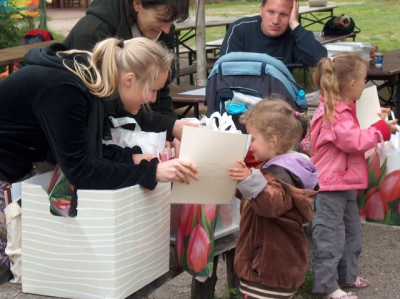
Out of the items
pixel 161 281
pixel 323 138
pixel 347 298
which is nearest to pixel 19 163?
pixel 161 281

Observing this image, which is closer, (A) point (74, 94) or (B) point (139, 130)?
(A) point (74, 94)

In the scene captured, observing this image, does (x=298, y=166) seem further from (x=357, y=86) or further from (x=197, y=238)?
(x=357, y=86)

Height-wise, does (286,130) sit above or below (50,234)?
above

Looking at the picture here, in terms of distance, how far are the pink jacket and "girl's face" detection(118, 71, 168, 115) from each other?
135 centimetres

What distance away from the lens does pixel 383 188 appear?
5008 millimetres

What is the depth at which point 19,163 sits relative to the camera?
272 cm

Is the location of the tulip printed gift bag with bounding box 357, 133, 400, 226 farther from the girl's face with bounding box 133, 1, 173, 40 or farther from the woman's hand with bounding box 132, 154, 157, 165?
the woman's hand with bounding box 132, 154, 157, 165

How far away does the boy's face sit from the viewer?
443 centimetres

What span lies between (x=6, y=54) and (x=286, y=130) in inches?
192

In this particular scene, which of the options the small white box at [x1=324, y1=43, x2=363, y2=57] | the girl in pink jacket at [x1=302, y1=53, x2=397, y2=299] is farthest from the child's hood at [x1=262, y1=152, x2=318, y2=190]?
the small white box at [x1=324, y1=43, x2=363, y2=57]

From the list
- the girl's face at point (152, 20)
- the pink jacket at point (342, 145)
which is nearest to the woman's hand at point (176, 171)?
the girl's face at point (152, 20)

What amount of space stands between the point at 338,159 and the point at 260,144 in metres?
1.10

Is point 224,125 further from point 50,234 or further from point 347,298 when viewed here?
point 347,298

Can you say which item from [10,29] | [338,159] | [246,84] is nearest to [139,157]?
[246,84]
